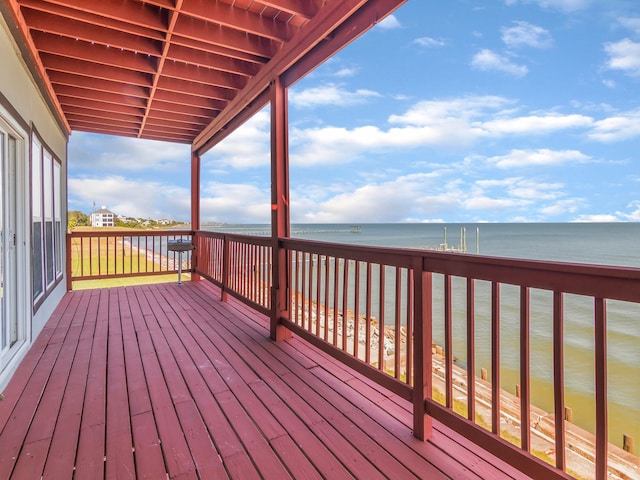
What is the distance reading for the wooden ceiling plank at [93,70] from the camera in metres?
3.49

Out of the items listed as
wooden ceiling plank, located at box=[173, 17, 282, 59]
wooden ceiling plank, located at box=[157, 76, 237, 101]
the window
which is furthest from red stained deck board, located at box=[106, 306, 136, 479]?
wooden ceiling plank, located at box=[157, 76, 237, 101]

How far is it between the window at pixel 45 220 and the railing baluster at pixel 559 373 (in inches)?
157

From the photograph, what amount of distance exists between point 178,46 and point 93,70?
1.07 m

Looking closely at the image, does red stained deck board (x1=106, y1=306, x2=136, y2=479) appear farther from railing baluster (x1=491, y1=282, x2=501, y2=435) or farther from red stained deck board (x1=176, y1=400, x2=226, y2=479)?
railing baluster (x1=491, y1=282, x2=501, y2=435)

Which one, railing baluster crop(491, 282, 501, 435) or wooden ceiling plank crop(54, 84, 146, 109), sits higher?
wooden ceiling plank crop(54, 84, 146, 109)

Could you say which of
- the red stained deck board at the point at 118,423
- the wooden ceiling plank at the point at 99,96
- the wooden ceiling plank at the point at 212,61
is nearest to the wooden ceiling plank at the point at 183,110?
the wooden ceiling plank at the point at 99,96

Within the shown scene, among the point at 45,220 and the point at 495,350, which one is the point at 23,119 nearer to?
the point at 45,220

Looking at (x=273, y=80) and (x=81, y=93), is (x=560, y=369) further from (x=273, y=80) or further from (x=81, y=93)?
(x=81, y=93)

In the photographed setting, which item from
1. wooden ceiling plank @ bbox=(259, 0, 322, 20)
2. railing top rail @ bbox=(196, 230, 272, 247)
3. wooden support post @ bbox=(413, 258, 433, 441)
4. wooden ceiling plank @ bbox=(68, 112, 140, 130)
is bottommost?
wooden support post @ bbox=(413, 258, 433, 441)

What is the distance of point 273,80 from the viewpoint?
129 inches

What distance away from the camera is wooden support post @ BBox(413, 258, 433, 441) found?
5.54 feet

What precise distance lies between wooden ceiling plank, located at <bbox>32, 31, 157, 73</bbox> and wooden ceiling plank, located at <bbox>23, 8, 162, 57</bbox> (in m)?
0.24

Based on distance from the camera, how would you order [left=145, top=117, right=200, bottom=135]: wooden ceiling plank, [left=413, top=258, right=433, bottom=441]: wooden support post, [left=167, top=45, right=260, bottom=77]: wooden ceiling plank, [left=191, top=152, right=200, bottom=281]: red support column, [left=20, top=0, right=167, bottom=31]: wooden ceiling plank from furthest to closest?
[left=191, top=152, right=200, bottom=281]: red support column, [left=145, top=117, right=200, bottom=135]: wooden ceiling plank, [left=167, top=45, right=260, bottom=77]: wooden ceiling plank, [left=20, top=0, right=167, bottom=31]: wooden ceiling plank, [left=413, top=258, right=433, bottom=441]: wooden support post

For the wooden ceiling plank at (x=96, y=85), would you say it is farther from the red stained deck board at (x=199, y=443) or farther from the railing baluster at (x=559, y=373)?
the railing baluster at (x=559, y=373)
